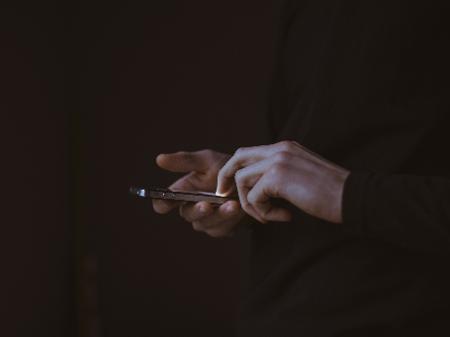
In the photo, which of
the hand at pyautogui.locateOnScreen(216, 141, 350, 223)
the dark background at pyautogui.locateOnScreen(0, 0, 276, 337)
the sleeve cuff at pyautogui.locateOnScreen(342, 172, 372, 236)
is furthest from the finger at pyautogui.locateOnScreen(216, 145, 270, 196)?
the dark background at pyautogui.locateOnScreen(0, 0, 276, 337)

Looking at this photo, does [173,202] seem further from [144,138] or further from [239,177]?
[144,138]

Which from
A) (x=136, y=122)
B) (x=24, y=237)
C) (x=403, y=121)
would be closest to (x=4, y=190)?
(x=24, y=237)

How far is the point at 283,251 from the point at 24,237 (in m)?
1.22

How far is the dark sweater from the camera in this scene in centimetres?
64

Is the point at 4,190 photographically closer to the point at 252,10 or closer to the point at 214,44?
the point at 214,44

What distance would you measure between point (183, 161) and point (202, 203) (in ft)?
0.33

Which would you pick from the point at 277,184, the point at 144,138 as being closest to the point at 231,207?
the point at 277,184

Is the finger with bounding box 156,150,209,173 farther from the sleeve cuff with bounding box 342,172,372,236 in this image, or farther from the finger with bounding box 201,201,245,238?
the sleeve cuff with bounding box 342,172,372,236

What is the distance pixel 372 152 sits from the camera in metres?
0.67

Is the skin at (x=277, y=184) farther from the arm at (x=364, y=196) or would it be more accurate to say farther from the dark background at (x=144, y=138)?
the dark background at (x=144, y=138)

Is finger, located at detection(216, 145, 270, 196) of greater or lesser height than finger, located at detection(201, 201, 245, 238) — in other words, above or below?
above

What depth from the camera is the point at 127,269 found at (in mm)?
2162

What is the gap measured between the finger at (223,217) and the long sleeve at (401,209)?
0.67 ft

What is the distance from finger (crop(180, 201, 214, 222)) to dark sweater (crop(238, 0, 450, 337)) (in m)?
0.13
